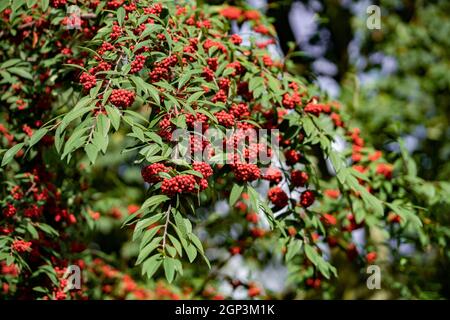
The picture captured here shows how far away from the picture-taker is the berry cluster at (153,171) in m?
1.84

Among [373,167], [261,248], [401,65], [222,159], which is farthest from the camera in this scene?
[401,65]

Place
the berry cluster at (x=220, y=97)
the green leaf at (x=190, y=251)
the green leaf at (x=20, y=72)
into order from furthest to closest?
the green leaf at (x=20, y=72), the berry cluster at (x=220, y=97), the green leaf at (x=190, y=251)

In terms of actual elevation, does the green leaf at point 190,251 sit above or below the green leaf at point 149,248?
below

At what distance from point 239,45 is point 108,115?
118cm

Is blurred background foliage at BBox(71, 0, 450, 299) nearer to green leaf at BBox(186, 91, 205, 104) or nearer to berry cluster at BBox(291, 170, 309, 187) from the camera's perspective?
berry cluster at BBox(291, 170, 309, 187)

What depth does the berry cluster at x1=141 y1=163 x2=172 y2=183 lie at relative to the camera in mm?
1845

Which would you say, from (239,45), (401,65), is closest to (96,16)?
(239,45)

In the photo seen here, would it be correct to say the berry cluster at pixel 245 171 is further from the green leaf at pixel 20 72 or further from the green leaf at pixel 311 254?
the green leaf at pixel 20 72

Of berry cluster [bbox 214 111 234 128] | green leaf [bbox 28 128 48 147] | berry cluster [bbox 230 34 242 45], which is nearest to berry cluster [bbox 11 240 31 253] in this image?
green leaf [bbox 28 128 48 147]

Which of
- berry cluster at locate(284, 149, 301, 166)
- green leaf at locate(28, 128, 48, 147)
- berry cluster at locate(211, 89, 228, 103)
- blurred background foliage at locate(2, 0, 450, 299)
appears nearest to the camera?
green leaf at locate(28, 128, 48, 147)

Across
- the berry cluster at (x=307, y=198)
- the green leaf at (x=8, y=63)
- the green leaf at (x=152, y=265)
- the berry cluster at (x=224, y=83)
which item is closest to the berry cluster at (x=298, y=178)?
the berry cluster at (x=307, y=198)

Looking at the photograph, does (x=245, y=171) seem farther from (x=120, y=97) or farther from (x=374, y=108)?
(x=374, y=108)

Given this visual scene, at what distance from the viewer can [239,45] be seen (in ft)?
9.20
